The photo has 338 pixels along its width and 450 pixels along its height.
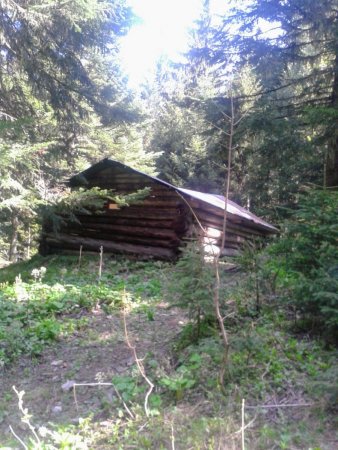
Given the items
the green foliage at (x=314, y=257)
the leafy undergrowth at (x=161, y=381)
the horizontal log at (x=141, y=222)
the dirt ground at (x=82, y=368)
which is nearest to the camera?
the leafy undergrowth at (x=161, y=381)

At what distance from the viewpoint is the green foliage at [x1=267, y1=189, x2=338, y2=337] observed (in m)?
4.34

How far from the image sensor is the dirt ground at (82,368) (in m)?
4.12

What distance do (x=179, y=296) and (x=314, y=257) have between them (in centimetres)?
174

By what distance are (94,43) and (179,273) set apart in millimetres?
9026

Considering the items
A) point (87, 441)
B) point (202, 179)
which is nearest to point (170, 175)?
point (202, 179)

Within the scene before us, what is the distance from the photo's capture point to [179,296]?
4770 millimetres

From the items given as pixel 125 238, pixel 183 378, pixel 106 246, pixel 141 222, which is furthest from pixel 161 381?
pixel 106 246

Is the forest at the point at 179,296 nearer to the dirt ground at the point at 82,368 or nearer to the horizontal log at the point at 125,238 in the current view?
the dirt ground at the point at 82,368

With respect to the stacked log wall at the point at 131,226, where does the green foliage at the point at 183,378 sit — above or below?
below

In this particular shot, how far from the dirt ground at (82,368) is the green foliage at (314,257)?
174 cm

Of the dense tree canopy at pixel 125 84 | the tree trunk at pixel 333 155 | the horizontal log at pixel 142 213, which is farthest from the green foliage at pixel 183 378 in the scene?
the tree trunk at pixel 333 155

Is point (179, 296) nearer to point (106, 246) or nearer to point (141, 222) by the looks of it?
point (141, 222)

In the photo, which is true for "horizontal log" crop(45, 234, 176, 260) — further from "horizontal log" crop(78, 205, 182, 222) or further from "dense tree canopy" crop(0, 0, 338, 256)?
"dense tree canopy" crop(0, 0, 338, 256)

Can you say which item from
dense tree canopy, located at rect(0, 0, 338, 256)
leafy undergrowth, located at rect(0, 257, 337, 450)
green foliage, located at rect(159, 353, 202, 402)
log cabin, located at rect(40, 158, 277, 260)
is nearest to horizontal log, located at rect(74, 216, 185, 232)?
log cabin, located at rect(40, 158, 277, 260)
